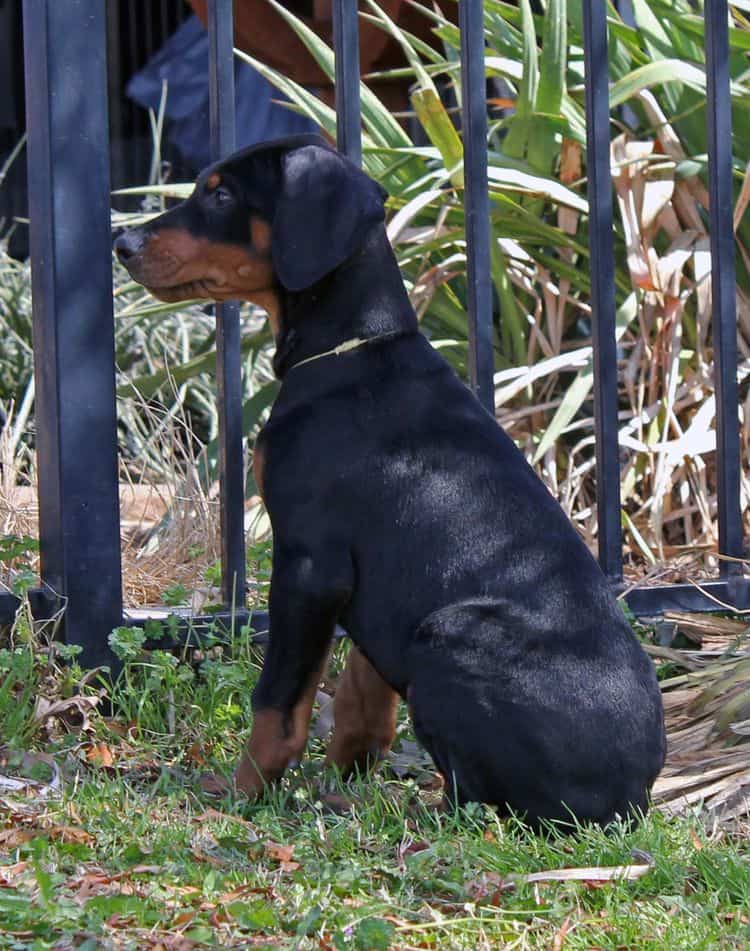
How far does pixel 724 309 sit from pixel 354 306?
1168 millimetres

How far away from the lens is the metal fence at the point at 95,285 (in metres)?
3.09

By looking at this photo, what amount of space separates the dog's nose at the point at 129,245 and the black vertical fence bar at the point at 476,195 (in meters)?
0.86

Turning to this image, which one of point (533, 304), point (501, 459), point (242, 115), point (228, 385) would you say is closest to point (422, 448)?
point (501, 459)

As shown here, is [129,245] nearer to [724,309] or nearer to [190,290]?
[190,290]

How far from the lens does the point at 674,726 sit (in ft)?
10.2

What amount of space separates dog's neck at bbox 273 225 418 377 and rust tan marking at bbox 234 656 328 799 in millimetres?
679

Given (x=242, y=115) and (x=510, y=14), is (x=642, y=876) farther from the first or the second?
(x=242, y=115)

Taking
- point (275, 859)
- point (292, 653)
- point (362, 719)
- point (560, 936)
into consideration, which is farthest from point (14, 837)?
point (560, 936)

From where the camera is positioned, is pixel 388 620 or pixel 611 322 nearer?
pixel 388 620

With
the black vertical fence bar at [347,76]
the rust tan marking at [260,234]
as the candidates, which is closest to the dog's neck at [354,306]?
the rust tan marking at [260,234]

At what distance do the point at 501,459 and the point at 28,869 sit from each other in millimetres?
1160

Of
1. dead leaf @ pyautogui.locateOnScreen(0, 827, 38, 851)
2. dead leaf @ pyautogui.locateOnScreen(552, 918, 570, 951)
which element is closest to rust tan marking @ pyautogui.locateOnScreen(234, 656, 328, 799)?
dead leaf @ pyautogui.locateOnScreen(0, 827, 38, 851)

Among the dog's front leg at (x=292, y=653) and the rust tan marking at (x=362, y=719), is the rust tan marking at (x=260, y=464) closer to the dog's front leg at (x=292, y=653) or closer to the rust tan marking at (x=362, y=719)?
the dog's front leg at (x=292, y=653)

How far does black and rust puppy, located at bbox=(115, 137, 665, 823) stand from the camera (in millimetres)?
2533
